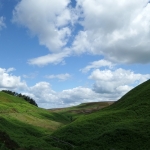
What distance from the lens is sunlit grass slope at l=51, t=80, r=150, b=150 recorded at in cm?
4103

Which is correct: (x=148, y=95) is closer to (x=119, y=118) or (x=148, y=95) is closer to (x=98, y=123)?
(x=119, y=118)

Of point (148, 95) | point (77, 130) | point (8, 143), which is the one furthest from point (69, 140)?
point (148, 95)

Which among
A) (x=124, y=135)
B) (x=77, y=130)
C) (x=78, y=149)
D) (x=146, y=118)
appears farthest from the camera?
(x=146, y=118)

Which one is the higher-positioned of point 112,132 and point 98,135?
point 112,132

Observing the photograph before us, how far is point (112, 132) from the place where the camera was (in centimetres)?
4462

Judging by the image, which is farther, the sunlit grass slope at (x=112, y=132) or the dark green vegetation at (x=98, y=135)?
the sunlit grass slope at (x=112, y=132)

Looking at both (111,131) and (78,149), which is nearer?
(78,149)

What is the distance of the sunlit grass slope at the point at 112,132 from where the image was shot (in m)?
41.0

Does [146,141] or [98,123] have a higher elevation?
[98,123]

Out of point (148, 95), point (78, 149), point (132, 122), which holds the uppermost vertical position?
point (148, 95)

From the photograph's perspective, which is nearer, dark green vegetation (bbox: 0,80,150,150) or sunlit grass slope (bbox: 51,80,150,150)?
dark green vegetation (bbox: 0,80,150,150)

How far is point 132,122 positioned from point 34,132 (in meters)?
19.8

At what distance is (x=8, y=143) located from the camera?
3166 centimetres

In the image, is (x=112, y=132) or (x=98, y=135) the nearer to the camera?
(x=112, y=132)
